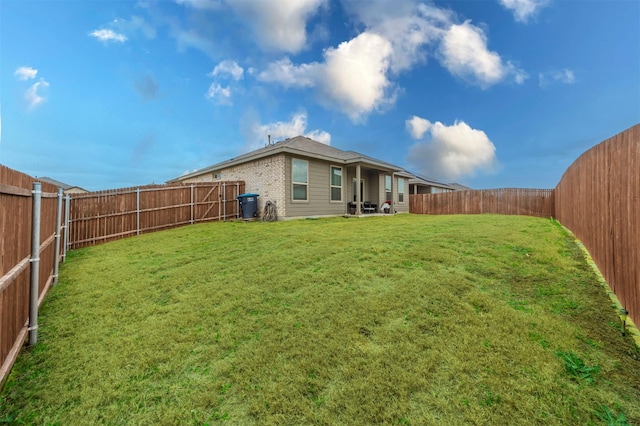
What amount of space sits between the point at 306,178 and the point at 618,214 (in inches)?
421

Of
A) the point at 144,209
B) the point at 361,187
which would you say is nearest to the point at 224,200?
the point at 144,209

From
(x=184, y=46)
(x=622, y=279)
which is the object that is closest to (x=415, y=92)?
(x=184, y=46)

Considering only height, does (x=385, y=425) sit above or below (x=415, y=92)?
below

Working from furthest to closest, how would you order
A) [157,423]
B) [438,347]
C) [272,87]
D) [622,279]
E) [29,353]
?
[272,87]
[622,279]
[29,353]
[438,347]
[157,423]

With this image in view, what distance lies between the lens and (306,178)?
13.1 metres

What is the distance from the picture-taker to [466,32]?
34.8 feet

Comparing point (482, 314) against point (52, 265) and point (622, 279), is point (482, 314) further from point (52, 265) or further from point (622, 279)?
point (52, 265)

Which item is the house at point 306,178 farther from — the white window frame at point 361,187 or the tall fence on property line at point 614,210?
the tall fence on property line at point 614,210

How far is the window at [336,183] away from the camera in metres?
14.6

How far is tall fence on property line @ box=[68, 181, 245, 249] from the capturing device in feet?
30.2

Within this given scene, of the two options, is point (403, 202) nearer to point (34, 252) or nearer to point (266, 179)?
point (266, 179)

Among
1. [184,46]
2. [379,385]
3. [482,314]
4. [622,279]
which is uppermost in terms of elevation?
[184,46]

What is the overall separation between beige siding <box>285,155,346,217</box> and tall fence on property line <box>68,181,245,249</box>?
10.5 ft

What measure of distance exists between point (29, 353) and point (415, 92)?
19068 mm
